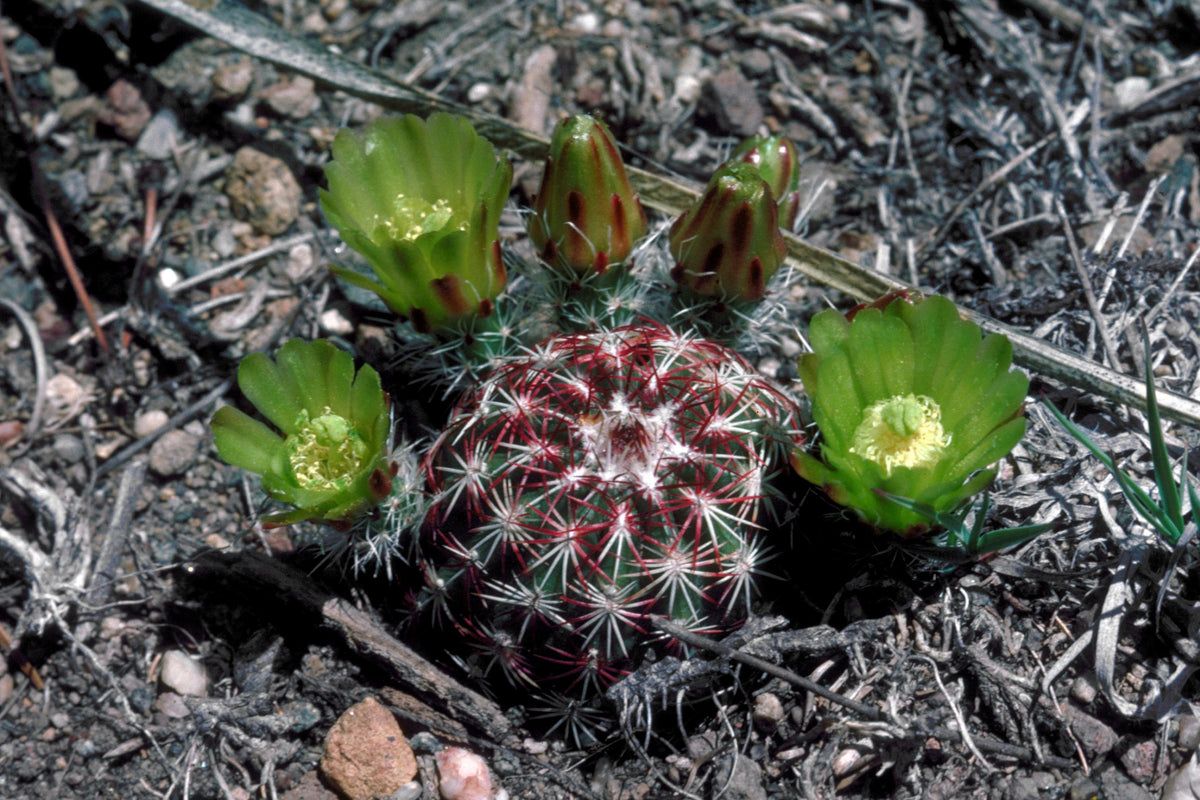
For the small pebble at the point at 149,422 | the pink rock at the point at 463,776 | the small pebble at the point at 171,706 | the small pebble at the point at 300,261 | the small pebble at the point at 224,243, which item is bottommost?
the small pebble at the point at 171,706

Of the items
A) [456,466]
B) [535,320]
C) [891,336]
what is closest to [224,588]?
[456,466]

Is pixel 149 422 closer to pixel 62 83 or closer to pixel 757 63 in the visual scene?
pixel 62 83

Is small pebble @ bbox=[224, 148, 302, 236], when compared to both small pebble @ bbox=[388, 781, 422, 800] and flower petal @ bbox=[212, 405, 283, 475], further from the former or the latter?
small pebble @ bbox=[388, 781, 422, 800]

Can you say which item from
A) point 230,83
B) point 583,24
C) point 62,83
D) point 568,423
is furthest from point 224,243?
point 568,423

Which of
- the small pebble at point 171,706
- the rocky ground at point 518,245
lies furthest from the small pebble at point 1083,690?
the small pebble at point 171,706

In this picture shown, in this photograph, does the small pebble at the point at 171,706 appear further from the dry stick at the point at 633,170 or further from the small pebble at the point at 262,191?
the dry stick at the point at 633,170

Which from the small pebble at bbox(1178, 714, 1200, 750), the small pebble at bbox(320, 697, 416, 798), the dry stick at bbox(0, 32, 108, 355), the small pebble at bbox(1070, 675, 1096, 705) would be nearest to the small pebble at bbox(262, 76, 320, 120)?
the dry stick at bbox(0, 32, 108, 355)
